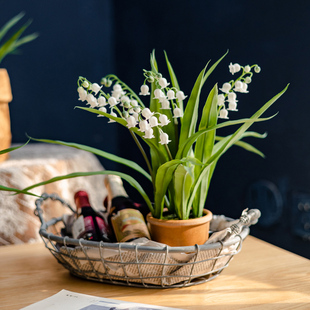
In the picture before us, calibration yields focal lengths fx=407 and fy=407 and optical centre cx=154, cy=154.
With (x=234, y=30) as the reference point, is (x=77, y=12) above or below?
above

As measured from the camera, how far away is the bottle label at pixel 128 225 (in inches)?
30.2

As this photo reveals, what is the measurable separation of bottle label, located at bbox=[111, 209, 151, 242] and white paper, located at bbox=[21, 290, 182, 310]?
138mm

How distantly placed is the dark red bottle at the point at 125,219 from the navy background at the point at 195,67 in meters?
0.98

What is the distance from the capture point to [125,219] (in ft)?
2.59

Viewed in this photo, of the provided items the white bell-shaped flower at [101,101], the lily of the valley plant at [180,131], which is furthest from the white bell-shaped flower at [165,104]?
the white bell-shaped flower at [101,101]

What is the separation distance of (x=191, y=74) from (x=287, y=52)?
0.68 m

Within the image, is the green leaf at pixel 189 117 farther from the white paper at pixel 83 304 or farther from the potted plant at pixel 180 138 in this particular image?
the white paper at pixel 83 304

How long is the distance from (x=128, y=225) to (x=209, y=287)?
19 cm

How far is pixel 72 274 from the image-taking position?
79 cm

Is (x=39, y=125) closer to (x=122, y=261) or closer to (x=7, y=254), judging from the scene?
(x=7, y=254)

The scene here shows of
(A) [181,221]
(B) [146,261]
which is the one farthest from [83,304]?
(A) [181,221]

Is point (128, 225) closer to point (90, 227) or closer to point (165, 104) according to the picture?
point (90, 227)

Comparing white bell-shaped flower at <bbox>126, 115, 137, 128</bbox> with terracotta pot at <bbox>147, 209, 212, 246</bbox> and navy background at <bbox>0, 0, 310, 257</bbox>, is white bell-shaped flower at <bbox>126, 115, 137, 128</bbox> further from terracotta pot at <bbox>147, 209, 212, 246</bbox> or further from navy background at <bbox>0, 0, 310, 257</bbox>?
navy background at <bbox>0, 0, 310, 257</bbox>

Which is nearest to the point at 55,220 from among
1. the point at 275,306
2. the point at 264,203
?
the point at 275,306
